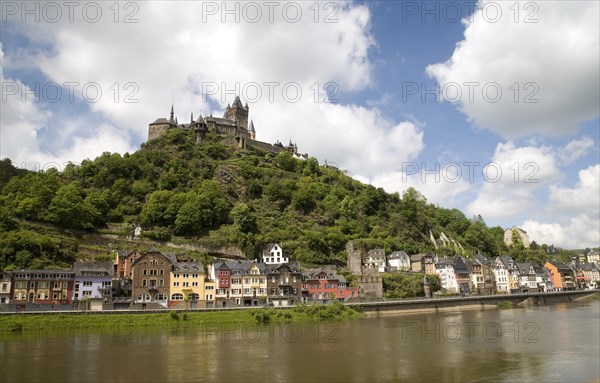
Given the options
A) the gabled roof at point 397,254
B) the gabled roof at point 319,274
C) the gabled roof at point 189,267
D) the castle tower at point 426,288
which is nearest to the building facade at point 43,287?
the gabled roof at point 189,267

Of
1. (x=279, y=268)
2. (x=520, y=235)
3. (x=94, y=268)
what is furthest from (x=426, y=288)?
(x=520, y=235)

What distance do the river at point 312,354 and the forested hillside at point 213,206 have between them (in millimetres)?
26897

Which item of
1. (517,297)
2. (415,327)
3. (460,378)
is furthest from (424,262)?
(460,378)

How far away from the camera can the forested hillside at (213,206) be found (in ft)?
231

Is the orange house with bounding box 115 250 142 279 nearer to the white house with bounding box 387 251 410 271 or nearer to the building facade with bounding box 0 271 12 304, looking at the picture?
the building facade with bounding box 0 271 12 304

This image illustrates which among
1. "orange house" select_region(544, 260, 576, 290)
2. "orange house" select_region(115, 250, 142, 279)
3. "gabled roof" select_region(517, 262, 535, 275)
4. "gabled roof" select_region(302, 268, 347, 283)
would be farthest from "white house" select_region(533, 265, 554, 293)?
"orange house" select_region(115, 250, 142, 279)

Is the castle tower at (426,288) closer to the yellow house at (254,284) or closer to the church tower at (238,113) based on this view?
the yellow house at (254,284)

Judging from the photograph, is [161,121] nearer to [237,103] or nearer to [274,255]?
[237,103]

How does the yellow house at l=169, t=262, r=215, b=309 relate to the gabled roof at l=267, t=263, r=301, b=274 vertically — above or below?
below

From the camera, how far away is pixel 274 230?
8275 centimetres

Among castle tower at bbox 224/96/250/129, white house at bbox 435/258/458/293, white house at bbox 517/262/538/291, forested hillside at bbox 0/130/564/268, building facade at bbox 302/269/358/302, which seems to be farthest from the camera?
castle tower at bbox 224/96/250/129

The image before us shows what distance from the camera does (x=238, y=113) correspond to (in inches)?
5354

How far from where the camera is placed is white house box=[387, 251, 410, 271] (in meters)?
84.7

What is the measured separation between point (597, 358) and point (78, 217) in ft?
219
